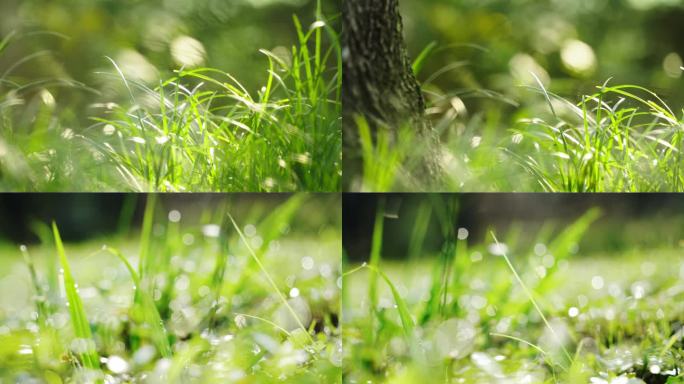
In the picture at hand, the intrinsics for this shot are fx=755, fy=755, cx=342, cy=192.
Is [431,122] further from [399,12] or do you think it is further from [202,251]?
[202,251]

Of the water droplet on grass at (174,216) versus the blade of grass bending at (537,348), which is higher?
the water droplet on grass at (174,216)

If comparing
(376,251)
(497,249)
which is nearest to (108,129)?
(376,251)

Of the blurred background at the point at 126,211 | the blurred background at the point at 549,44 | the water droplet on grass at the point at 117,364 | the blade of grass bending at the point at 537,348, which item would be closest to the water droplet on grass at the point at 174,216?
the blurred background at the point at 126,211

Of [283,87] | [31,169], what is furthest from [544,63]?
[31,169]

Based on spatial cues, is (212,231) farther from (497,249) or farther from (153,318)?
Answer: (497,249)

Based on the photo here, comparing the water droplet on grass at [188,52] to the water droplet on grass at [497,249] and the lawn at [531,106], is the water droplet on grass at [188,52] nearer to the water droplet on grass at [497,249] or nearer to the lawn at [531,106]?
the lawn at [531,106]

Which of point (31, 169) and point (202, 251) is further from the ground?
point (31, 169)
